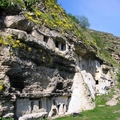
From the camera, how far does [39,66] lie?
49.1 feet

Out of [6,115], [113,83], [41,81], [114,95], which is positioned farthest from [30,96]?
[113,83]

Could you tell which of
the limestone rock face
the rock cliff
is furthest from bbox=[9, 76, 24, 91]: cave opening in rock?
the limestone rock face

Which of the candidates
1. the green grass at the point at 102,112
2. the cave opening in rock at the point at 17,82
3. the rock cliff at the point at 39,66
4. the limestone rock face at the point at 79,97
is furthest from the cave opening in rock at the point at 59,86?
the cave opening in rock at the point at 17,82

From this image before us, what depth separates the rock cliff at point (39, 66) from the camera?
12297 mm

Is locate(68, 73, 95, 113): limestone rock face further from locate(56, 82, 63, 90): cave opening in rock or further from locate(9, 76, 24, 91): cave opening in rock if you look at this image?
locate(9, 76, 24, 91): cave opening in rock

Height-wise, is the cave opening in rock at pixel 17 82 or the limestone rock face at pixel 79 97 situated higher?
the cave opening in rock at pixel 17 82

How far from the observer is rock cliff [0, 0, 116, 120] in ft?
40.3

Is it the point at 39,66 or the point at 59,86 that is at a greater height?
the point at 39,66

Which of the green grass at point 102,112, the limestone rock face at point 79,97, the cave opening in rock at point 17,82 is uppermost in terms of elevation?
the cave opening in rock at point 17,82

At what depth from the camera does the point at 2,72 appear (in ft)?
38.9

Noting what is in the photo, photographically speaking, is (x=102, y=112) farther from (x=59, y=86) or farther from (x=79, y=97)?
(x=59, y=86)

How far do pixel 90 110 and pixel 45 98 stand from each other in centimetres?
485

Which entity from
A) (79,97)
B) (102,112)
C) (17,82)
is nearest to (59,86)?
(79,97)

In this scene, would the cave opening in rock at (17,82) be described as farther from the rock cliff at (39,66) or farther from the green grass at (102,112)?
the green grass at (102,112)
